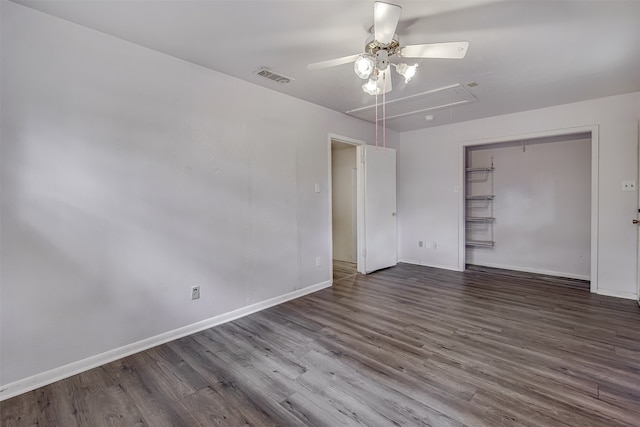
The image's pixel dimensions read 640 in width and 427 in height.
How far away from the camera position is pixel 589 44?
7.59ft

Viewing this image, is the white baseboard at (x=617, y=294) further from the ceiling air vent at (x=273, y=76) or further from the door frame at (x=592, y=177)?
the ceiling air vent at (x=273, y=76)

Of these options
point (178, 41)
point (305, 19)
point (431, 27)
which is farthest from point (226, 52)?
point (431, 27)

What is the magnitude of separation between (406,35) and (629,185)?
3455mm

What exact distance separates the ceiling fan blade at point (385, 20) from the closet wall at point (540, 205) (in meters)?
4.07

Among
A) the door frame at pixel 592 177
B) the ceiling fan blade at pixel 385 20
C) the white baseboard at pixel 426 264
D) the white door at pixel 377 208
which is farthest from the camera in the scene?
the white baseboard at pixel 426 264

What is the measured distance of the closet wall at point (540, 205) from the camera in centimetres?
431

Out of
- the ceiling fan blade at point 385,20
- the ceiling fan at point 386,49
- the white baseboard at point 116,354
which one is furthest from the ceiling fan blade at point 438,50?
the white baseboard at point 116,354

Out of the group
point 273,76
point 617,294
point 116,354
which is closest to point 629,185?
point 617,294

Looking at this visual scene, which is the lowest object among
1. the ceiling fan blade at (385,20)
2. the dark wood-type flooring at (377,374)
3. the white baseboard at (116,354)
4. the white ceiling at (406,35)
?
the dark wood-type flooring at (377,374)

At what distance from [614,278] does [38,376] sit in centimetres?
576

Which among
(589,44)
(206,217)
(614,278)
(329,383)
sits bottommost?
(329,383)

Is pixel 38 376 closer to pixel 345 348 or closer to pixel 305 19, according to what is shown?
pixel 345 348

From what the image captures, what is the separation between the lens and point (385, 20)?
1667 mm

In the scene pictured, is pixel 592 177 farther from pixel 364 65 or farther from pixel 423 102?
pixel 364 65
